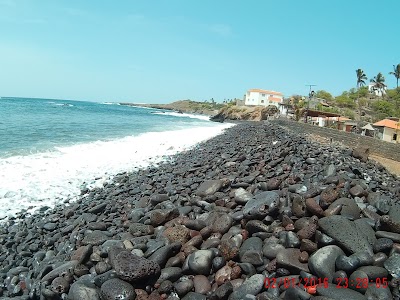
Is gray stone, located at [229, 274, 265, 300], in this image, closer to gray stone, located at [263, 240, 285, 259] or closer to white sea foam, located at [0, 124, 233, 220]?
gray stone, located at [263, 240, 285, 259]

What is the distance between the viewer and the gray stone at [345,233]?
3760mm

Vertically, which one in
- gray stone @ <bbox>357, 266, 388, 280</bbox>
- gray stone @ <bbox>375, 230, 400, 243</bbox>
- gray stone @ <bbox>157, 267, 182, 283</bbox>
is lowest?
gray stone @ <bbox>157, 267, 182, 283</bbox>

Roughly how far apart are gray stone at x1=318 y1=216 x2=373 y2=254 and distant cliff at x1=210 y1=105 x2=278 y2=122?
5360cm

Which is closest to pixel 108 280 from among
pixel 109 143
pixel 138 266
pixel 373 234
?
pixel 138 266

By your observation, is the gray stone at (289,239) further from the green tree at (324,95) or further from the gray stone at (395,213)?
the green tree at (324,95)

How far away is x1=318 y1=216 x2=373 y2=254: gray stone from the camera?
376 cm

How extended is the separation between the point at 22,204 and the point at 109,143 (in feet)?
34.7

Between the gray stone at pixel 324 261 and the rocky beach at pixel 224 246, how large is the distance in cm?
1

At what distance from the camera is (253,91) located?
8488 cm

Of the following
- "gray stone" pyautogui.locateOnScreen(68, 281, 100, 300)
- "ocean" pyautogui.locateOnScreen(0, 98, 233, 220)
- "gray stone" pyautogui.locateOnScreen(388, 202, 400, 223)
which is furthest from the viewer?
"ocean" pyautogui.locateOnScreen(0, 98, 233, 220)

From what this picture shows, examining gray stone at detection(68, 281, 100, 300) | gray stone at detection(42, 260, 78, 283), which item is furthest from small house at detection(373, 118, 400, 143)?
gray stone at detection(68, 281, 100, 300)

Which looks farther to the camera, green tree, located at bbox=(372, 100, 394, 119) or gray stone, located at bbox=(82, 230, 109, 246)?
green tree, located at bbox=(372, 100, 394, 119)

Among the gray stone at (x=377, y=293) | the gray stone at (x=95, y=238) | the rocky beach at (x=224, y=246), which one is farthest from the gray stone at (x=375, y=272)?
the gray stone at (x=95, y=238)

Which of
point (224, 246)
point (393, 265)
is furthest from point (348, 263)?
point (224, 246)
